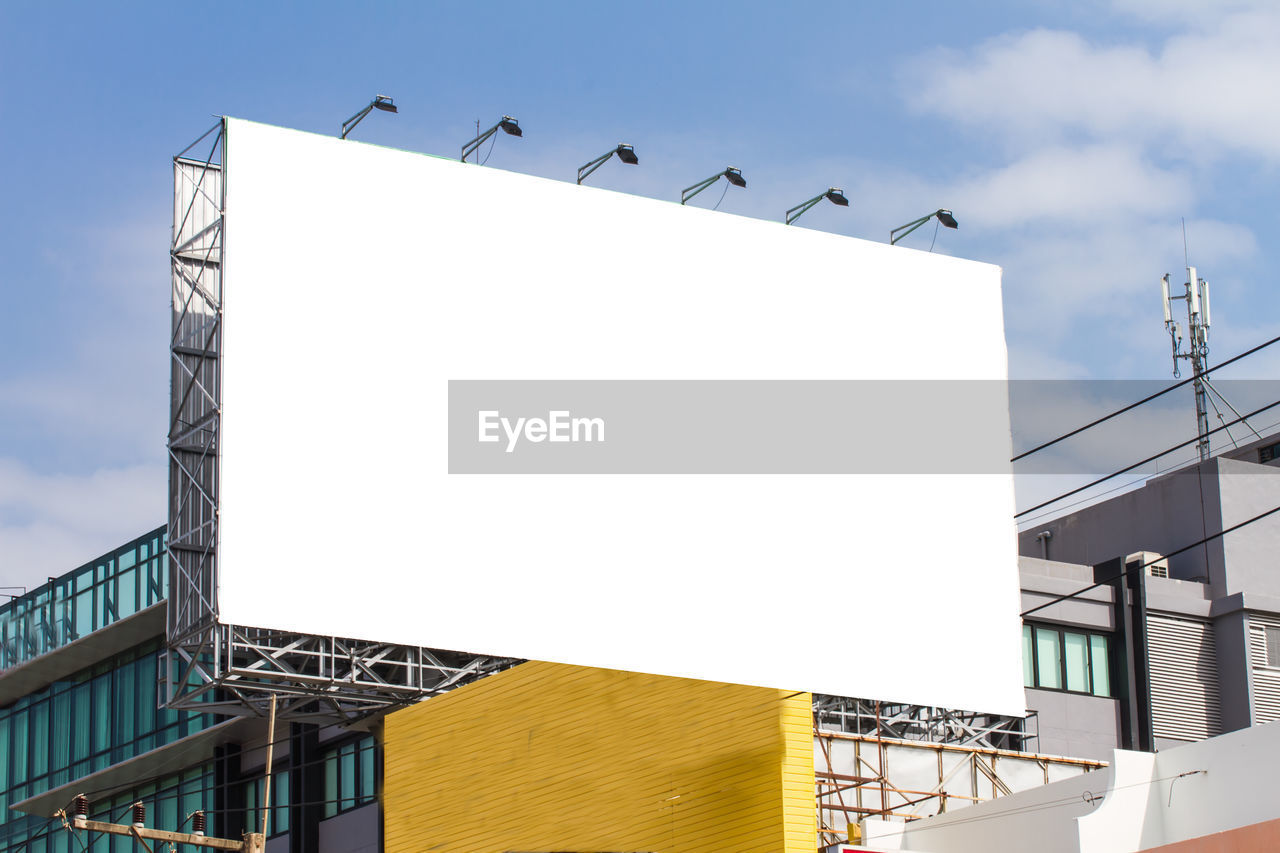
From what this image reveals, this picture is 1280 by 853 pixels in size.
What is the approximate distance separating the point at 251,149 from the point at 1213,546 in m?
23.8

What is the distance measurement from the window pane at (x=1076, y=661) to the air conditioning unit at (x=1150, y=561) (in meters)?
1.96

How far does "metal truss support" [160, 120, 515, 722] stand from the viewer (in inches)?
1239

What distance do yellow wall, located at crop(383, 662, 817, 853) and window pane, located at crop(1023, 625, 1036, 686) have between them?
17064 millimetres

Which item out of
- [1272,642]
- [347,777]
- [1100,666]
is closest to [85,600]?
[347,777]

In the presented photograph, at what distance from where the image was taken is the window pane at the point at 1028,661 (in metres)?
40.4

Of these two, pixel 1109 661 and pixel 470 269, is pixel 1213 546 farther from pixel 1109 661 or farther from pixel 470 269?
pixel 470 269

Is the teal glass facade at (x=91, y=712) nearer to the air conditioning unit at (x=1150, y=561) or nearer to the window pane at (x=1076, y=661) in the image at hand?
the window pane at (x=1076, y=661)

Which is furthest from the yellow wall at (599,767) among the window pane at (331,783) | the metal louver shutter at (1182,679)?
the metal louver shutter at (1182,679)

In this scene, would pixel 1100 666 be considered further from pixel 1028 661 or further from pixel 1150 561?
pixel 1150 561

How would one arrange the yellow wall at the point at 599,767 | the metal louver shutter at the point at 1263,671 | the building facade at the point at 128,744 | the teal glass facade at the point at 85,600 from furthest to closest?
1. the metal louver shutter at the point at 1263,671
2. the teal glass facade at the point at 85,600
3. the building facade at the point at 128,744
4. the yellow wall at the point at 599,767

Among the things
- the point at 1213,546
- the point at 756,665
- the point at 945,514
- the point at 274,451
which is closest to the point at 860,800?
the point at 756,665

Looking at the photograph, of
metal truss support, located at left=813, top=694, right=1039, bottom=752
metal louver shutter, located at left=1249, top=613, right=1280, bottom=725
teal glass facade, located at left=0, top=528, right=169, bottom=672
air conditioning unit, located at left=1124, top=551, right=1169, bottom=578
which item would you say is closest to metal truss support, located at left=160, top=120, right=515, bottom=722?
teal glass facade, located at left=0, top=528, right=169, bottom=672

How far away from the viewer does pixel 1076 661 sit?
4103 cm

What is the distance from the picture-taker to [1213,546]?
4331 centimetres
